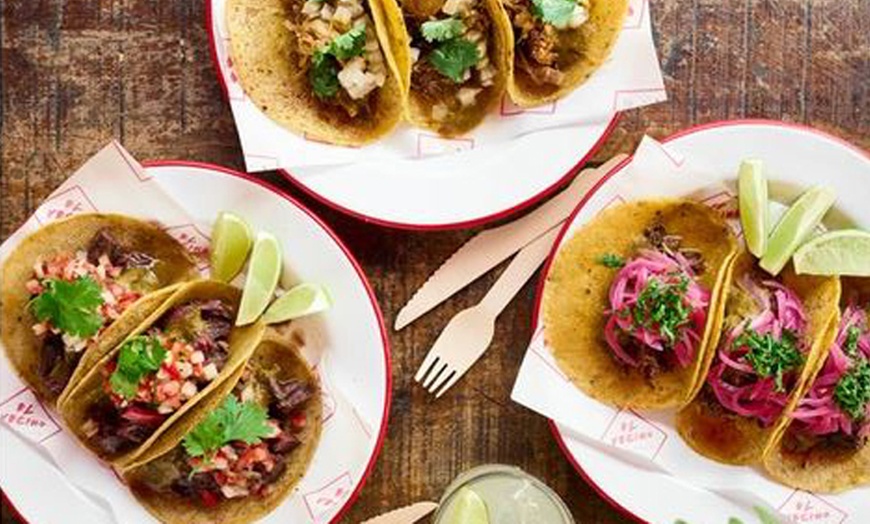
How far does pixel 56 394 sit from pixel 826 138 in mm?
2306

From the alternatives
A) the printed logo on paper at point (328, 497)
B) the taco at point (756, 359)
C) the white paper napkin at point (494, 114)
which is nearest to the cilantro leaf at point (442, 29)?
the white paper napkin at point (494, 114)

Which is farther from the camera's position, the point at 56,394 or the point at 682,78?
the point at 682,78

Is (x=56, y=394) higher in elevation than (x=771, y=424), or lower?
higher

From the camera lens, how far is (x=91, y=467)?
14.1 ft

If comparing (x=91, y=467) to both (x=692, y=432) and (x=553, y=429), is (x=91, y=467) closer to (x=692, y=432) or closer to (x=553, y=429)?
(x=553, y=429)

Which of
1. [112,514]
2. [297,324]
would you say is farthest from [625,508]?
[112,514]

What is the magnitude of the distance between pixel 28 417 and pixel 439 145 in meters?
1.41

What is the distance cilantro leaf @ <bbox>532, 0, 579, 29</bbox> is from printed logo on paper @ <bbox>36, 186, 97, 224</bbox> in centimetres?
138

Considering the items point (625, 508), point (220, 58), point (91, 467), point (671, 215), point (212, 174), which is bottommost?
point (625, 508)

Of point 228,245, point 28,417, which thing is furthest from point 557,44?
point 28,417

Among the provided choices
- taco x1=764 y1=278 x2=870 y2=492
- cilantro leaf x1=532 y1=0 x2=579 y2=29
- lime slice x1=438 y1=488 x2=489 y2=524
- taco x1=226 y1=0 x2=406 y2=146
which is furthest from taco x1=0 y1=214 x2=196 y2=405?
taco x1=764 y1=278 x2=870 y2=492

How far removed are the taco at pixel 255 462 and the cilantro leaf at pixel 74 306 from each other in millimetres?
430

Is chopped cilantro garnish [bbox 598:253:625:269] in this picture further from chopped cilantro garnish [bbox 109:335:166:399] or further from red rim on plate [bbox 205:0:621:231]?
chopped cilantro garnish [bbox 109:335:166:399]

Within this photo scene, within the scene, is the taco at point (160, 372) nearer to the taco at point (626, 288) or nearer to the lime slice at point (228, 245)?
the lime slice at point (228, 245)
